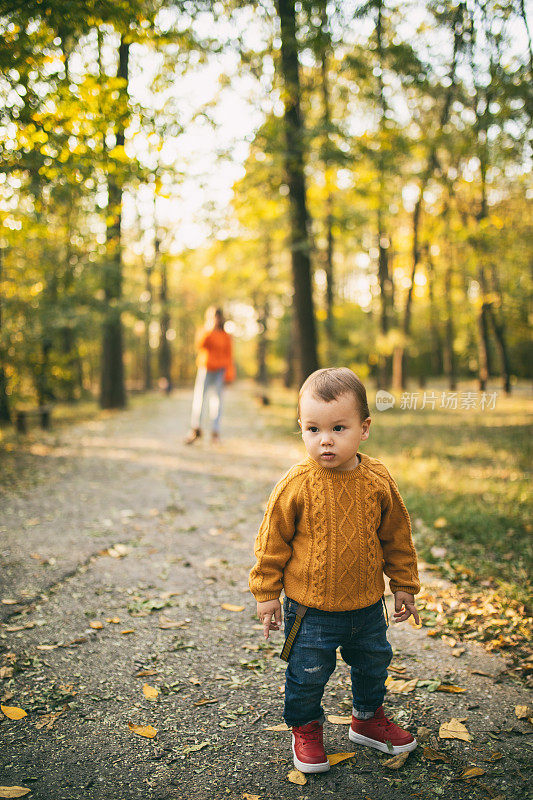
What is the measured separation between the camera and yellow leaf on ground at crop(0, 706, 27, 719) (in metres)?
2.49

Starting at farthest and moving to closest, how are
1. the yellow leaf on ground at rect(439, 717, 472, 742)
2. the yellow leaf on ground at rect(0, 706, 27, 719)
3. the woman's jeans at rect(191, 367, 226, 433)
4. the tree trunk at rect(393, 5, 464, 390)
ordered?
the woman's jeans at rect(191, 367, 226, 433), the tree trunk at rect(393, 5, 464, 390), the yellow leaf on ground at rect(0, 706, 27, 719), the yellow leaf on ground at rect(439, 717, 472, 742)

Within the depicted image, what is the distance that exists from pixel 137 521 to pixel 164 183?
395cm

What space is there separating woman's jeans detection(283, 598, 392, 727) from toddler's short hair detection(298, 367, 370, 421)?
33.1 inches

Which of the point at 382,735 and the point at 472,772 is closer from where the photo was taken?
the point at 472,772

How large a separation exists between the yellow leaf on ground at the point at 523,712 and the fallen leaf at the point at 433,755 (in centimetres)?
48

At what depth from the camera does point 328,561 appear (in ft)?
7.21

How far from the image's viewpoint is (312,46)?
7637 millimetres

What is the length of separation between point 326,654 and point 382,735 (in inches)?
19.4

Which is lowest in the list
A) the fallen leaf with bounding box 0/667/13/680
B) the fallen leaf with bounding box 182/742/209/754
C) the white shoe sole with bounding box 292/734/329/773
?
the fallen leaf with bounding box 182/742/209/754

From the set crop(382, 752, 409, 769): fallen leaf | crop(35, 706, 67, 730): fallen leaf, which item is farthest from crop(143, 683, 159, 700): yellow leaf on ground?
crop(382, 752, 409, 769): fallen leaf

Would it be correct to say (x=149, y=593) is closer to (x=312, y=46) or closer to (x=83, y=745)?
(x=83, y=745)

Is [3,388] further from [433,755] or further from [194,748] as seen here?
[433,755]

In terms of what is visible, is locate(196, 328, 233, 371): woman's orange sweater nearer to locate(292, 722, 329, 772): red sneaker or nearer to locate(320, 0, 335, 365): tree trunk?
locate(320, 0, 335, 365): tree trunk

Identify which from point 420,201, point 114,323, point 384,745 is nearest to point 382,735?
point 384,745
